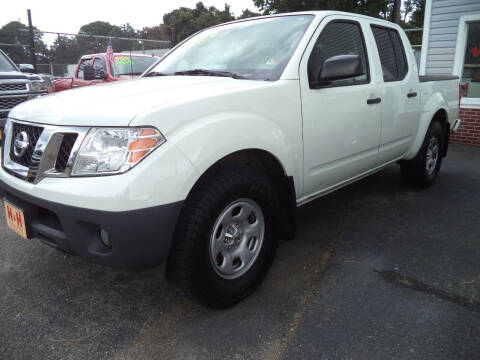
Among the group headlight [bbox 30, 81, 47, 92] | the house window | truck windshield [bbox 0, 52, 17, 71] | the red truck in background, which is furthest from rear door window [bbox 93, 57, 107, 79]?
the house window

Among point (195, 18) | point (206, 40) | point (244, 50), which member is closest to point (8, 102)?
point (206, 40)

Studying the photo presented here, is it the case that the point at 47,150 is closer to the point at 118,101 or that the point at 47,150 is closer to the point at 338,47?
the point at 118,101

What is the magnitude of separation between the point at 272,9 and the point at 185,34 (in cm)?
2861

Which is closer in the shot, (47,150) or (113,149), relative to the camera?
(113,149)

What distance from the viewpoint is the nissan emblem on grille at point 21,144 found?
2197 millimetres

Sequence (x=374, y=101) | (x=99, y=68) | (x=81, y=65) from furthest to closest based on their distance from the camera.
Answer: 1. (x=81, y=65)
2. (x=99, y=68)
3. (x=374, y=101)

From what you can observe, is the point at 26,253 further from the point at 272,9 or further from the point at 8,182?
the point at 272,9

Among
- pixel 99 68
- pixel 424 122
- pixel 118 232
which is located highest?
pixel 99 68

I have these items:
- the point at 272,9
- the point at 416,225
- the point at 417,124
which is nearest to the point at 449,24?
the point at 417,124

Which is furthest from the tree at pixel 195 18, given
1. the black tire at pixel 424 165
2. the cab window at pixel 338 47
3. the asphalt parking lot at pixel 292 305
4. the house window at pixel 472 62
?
the asphalt parking lot at pixel 292 305

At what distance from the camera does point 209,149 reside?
78.0 inches

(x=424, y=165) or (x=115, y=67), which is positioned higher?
(x=115, y=67)

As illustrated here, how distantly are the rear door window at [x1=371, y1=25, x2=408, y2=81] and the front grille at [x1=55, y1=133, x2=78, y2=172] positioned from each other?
8.73ft

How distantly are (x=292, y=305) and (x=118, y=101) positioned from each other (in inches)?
59.8
